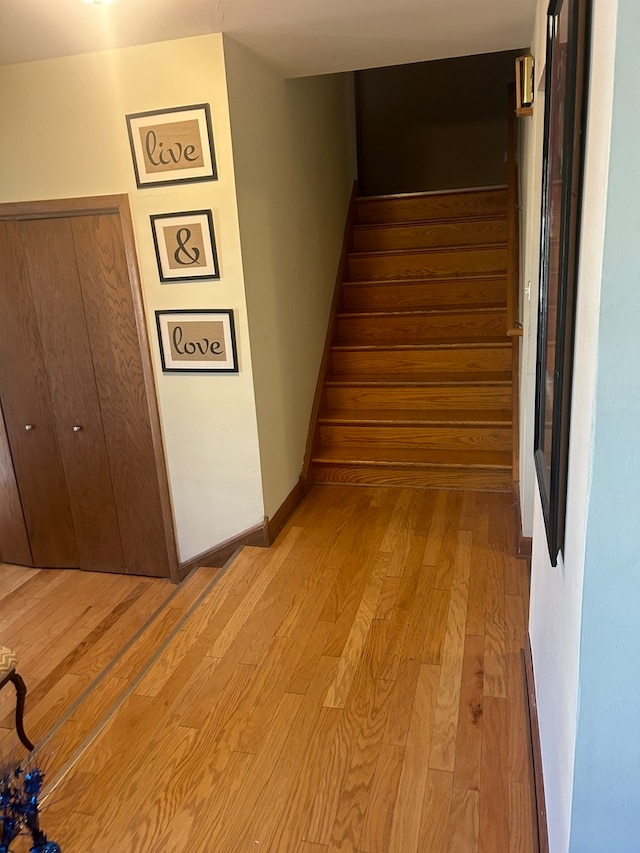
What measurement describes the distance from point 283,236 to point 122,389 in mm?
1139

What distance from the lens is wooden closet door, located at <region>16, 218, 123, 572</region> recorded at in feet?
9.46

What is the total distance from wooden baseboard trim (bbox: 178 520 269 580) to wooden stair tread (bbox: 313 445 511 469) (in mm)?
760

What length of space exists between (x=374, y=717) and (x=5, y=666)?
3.94 feet

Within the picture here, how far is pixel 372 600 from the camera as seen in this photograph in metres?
2.43

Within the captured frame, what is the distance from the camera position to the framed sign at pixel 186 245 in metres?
2.61

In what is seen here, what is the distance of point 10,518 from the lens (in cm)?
342

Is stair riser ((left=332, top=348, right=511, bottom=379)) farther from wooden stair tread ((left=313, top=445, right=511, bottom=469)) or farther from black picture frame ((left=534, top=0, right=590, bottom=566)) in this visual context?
black picture frame ((left=534, top=0, right=590, bottom=566))

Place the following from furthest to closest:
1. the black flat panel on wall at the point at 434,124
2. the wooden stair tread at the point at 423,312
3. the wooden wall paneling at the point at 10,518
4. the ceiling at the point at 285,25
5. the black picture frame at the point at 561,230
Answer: the black flat panel on wall at the point at 434,124
the wooden stair tread at the point at 423,312
the wooden wall paneling at the point at 10,518
the ceiling at the point at 285,25
the black picture frame at the point at 561,230

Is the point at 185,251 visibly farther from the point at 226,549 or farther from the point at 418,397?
the point at 418,397

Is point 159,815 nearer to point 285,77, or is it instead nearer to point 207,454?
point 207,454

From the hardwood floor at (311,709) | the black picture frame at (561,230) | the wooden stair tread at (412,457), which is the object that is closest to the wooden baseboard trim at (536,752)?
the hardwood floor at (311,709)

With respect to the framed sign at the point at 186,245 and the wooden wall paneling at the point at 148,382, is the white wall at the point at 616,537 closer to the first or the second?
the framed sign at the point at 186,245

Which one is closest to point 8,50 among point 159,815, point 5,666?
point 5,666

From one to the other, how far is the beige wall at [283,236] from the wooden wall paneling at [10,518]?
4.85 ft
